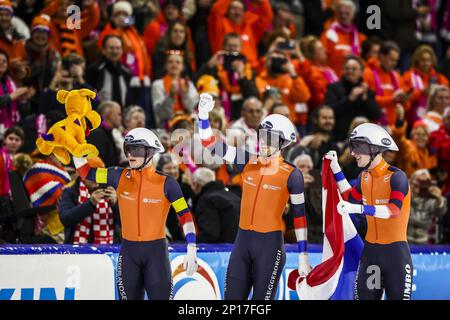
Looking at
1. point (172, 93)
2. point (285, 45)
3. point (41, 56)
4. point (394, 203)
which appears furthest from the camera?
point (285, 45)

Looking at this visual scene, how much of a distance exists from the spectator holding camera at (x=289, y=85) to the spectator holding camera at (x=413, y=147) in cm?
137

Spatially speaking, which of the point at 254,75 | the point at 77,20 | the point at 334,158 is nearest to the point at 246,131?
the point at 254,75

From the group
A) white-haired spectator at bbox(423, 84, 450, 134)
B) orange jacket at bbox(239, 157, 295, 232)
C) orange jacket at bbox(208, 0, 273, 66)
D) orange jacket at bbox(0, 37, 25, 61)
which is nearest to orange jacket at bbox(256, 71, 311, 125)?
orange jacket at bbox(208, 0, 273, 66)

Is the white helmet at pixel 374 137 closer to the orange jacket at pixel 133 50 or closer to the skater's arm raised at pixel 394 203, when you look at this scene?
the skater's arm raised at pixel 394 203

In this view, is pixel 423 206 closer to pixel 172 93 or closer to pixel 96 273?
pixel 172 93

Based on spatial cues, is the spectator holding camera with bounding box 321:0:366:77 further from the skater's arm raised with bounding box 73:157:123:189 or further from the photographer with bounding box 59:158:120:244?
the skater's arm raised with bounding box 73:157:123:189

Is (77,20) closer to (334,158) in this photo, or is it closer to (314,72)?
(314,72)

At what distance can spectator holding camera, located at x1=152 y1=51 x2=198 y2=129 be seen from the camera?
15531mm

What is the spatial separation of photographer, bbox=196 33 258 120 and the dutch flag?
4.97 meters

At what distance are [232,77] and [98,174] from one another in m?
5.49

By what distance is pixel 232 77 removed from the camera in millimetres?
16125

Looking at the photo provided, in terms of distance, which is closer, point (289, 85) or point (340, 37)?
point (289, 85)

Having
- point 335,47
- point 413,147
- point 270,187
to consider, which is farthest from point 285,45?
point 270,187
